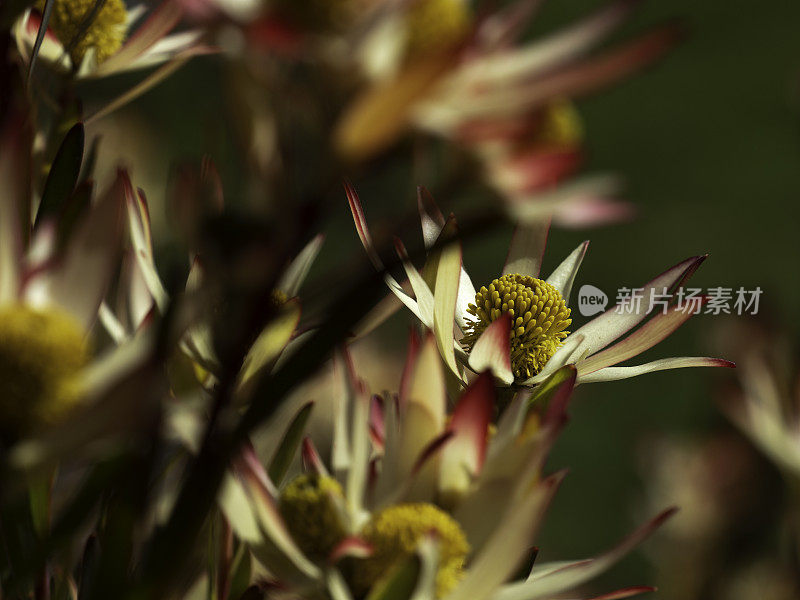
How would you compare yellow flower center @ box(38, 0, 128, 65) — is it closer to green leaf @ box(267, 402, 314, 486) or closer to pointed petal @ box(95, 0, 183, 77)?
pointed petal @ box(95, 0, 183, 77)

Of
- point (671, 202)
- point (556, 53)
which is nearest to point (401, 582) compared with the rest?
point (556, 53)

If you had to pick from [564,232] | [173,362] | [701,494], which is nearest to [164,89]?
[564,232]

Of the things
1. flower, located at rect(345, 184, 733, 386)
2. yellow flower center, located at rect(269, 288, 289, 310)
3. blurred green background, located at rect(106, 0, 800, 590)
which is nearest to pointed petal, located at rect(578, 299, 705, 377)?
flower, located at rect(345, 184, 733, 386)

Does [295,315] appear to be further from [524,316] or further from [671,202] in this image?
[671,202]

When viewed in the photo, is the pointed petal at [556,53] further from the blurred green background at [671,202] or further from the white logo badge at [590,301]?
the blurred green background at [671,202]

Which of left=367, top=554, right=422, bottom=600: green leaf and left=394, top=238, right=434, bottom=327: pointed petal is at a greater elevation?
left=394, top=238, right=434, bottom=327: pointed petal

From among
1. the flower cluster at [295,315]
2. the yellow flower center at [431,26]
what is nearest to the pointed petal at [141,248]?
the flower cluster at [295,315]

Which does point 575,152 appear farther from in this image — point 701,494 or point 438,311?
point 701,494
